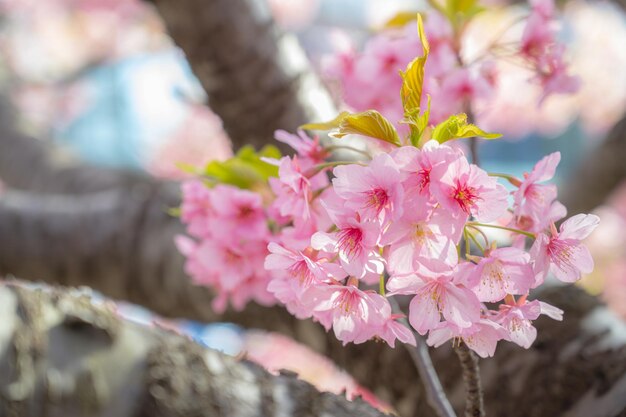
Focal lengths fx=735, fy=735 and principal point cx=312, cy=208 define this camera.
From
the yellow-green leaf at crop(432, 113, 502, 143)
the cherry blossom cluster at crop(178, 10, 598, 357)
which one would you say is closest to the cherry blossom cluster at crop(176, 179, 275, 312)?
the cherry blossom cluster at crop(178, 10, 598, 357)

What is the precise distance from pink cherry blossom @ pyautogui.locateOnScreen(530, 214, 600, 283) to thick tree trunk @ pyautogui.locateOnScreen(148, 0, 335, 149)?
53 cm

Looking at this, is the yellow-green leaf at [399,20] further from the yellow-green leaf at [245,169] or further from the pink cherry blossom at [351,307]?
the pink cherry blossom at [351,307]

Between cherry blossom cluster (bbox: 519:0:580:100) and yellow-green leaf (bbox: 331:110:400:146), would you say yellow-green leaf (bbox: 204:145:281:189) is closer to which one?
yellow-green leaf (bbox: 331:110:400:146)

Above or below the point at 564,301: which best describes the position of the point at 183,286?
below

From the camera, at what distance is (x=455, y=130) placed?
0.49m

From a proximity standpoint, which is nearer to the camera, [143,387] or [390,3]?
[143,387]

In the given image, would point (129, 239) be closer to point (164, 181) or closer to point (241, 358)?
point (164, 181)

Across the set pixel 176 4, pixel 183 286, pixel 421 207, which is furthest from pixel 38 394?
pixel 183 286

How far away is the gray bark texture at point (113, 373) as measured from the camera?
1.69ft

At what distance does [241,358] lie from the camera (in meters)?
0.62

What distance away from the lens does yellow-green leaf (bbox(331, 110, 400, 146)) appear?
49 cm

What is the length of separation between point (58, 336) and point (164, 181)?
961 mm

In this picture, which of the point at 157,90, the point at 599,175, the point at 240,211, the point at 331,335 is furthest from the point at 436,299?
the point at 157,90

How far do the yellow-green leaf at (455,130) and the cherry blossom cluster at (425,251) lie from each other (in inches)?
0.7
